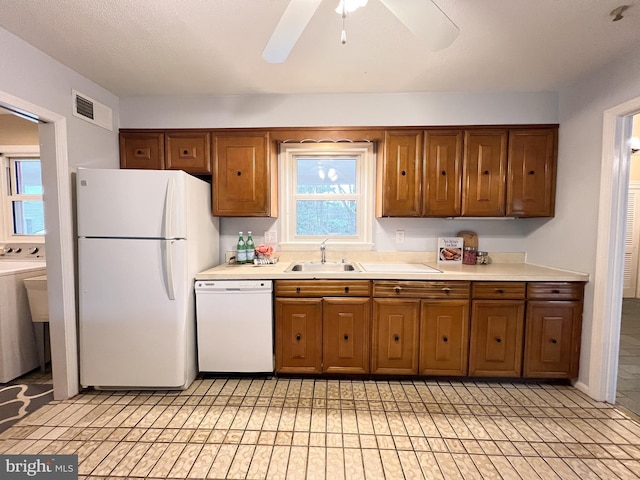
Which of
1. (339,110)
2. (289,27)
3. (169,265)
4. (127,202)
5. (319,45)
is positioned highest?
(319,45)

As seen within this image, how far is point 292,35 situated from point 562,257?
2.68 m

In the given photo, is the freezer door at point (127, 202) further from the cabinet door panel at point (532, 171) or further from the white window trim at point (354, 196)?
the cabinet door panel at point (532, 171)

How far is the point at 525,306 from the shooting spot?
2.22m

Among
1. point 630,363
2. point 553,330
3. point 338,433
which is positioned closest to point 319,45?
point 338,433

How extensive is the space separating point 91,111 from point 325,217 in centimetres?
218

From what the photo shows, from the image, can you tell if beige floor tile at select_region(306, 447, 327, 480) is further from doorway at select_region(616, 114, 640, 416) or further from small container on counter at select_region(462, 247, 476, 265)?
doorway at select_region(616, 114, 640, 416)

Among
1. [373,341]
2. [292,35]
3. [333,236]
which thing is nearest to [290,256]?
[333,236]

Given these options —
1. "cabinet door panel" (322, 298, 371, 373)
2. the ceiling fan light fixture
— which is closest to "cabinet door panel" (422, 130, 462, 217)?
"cabinet door panel" (322, 298, 371, 373)

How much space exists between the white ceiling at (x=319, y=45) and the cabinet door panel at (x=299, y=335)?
1832mm

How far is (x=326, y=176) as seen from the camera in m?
2.90

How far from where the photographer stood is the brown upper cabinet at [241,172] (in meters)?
2.54

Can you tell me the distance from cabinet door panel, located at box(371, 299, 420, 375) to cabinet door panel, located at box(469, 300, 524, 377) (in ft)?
1.52

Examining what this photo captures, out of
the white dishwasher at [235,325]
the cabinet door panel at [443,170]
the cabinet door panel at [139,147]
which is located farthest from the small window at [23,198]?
the cabinet door panel at [443,170]

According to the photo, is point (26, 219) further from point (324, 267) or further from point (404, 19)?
point (404, 19)
